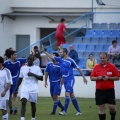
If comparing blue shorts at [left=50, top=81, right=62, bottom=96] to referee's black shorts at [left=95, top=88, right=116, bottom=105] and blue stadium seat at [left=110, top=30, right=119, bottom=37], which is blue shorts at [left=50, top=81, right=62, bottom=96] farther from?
blue stadium seat at [left=110, top=30, right=119, bottom=37]

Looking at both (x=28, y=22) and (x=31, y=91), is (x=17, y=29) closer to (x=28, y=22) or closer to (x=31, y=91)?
(x=28, y=22)

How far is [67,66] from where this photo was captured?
70.2 ft

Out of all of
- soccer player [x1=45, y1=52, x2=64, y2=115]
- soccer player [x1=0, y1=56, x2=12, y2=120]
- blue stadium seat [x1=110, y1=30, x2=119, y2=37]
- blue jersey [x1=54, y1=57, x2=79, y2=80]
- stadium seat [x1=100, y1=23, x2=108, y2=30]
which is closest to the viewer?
soccer player [x1=0, y1=56, x2=12, y2=120]

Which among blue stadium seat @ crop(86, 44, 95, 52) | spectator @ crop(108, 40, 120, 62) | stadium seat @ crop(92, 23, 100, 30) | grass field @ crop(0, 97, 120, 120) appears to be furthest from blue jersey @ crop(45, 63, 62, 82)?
stadium seat @ crop(92, 23, 100, 30)

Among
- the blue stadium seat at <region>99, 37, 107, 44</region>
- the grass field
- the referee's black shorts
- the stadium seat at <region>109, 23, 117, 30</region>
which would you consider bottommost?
the grass field

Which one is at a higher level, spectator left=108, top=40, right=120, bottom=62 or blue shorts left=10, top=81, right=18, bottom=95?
spectator left=108, top=40, right=120, bottom=62

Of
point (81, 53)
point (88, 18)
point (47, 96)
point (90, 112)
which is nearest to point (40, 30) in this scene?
point (88, 18)

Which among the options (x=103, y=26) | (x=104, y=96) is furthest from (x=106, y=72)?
(x=103, y=26)

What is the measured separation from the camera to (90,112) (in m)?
22.5

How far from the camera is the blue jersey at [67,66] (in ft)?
70.0

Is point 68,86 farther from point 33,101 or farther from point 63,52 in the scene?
point 33,101

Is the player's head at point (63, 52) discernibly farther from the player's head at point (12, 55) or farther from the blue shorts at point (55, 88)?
the player's head at point (12, 55)

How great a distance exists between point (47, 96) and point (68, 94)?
846 centimetres

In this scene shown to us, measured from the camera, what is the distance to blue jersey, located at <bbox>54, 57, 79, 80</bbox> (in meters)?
21.3
